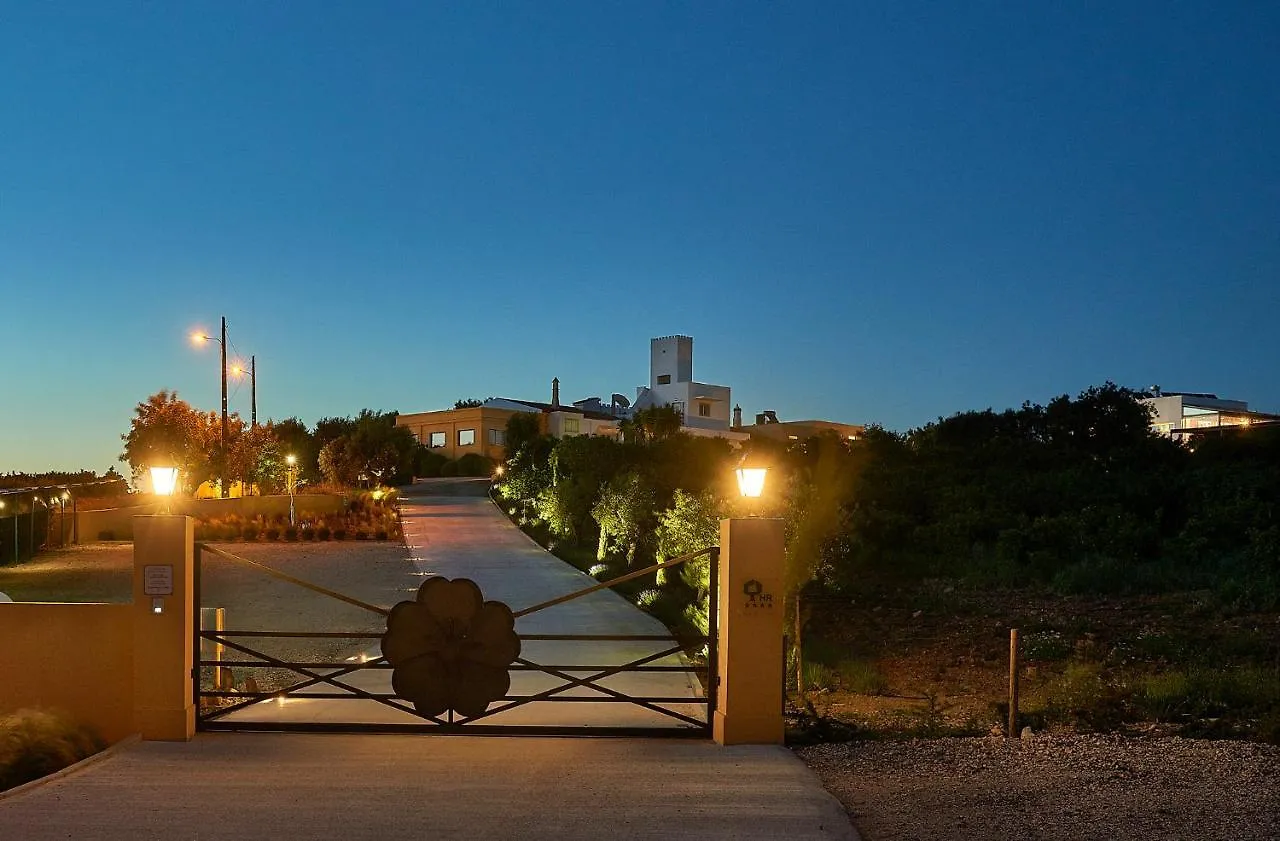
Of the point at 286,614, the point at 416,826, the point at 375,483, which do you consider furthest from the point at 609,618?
the point at 375,483

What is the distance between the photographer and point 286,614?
53.8ft

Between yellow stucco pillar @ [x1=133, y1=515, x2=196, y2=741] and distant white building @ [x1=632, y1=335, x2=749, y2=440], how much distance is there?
6020 cm

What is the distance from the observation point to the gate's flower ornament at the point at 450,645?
716 centimetres

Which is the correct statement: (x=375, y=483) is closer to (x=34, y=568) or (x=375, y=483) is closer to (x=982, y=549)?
(x=34, y=568)

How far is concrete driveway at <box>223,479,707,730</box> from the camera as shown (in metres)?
8.90

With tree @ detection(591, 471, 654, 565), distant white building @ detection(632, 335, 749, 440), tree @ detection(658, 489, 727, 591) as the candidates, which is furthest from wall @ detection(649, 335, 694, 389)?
tree @ detection(658, 489, 727, 591)

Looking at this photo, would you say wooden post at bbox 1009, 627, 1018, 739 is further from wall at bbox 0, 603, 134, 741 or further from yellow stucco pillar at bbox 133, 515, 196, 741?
wall at bbox 0, 603, 134, 741

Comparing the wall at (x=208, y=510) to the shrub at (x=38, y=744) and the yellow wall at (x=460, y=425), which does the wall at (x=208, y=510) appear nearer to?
the shrub at (x=38, y=744)

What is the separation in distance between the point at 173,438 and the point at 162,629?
1631 inches

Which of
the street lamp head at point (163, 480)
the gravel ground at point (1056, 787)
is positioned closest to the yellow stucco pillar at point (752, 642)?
the gravel ground at point (1056, 787)

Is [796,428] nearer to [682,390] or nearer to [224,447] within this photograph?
[682,390]

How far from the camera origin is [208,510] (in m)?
33.3

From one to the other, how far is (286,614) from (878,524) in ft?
43.7

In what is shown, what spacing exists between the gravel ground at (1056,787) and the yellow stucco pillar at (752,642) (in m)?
0.39
